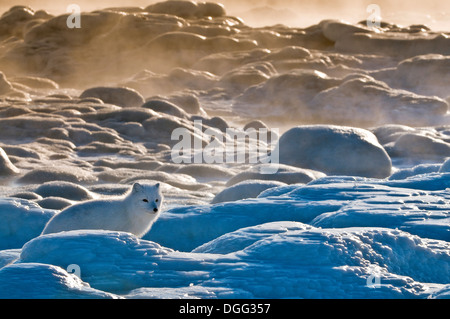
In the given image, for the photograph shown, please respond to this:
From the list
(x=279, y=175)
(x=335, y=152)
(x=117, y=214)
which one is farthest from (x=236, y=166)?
(x=117, y=214)

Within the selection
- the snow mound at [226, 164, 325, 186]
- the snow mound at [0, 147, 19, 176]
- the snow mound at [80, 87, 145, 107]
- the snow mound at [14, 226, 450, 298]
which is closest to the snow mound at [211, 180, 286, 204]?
the snow mound at [226, 164, 325, 186]

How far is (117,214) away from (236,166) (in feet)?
33.3

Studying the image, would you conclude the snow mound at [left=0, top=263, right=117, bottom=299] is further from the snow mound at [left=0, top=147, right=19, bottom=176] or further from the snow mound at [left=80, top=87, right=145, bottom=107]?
the snow mound at [left=80, top=87, right=145, bottom=107]

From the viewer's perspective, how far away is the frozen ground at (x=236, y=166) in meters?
4.81

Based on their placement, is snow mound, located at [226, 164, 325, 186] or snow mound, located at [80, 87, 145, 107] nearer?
snow mound, located at [226, 164, 325, 186]

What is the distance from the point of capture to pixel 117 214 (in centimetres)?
684

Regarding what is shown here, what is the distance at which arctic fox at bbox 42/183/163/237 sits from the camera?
6590 millimetres

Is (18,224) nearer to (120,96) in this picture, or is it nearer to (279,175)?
(279,175)

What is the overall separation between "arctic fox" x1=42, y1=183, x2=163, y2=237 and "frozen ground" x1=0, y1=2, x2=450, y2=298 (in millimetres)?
433
